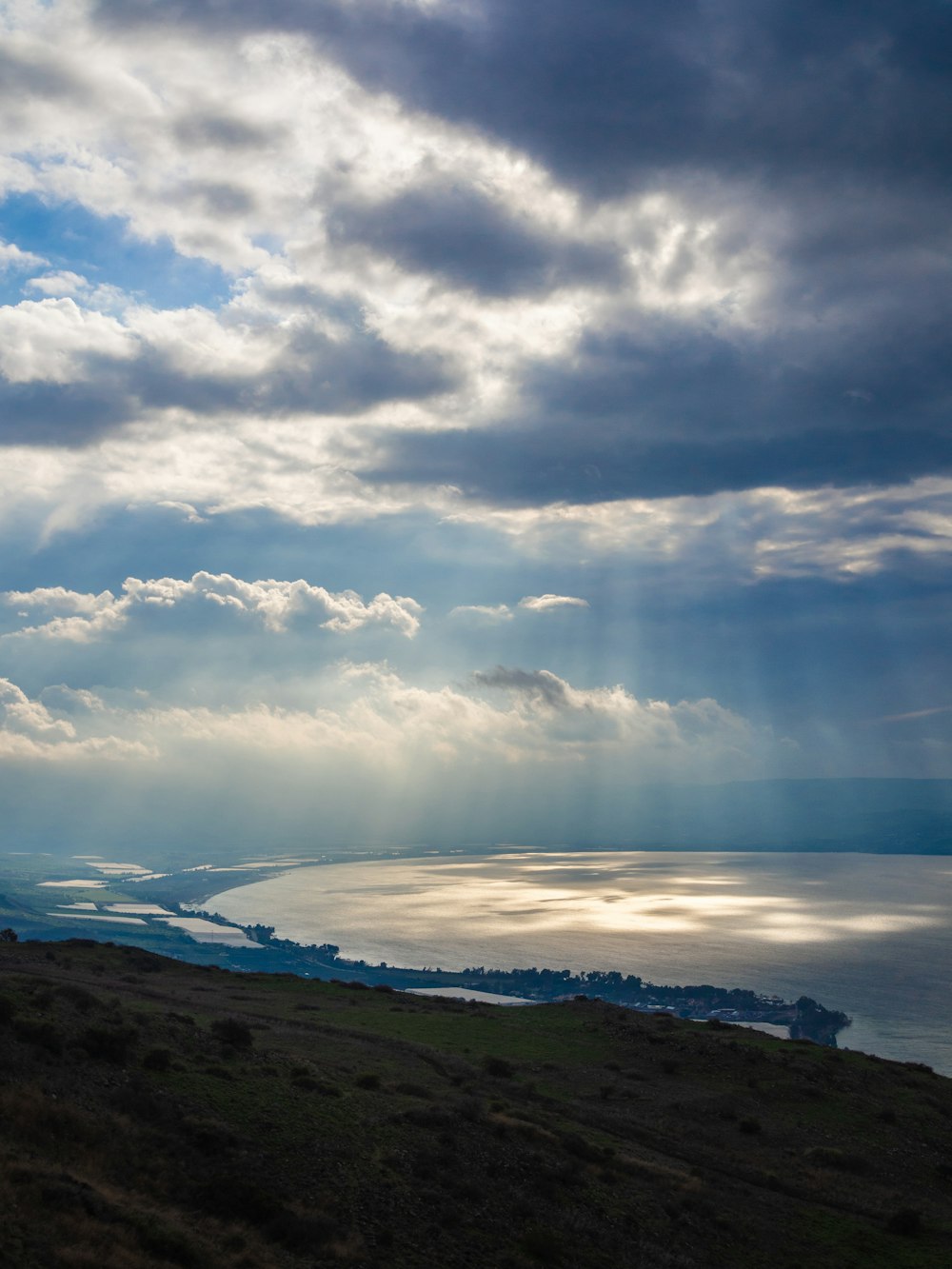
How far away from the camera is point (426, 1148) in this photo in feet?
92.2

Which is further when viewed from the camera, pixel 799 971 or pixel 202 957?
pixel 202 957

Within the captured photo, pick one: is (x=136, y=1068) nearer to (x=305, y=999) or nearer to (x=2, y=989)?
(x=2, y=989)

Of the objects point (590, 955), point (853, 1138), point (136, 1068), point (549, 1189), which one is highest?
point (136, 1068)

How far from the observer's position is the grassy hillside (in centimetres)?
2128

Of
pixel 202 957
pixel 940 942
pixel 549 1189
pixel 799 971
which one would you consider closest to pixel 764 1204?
pixel 549 1189

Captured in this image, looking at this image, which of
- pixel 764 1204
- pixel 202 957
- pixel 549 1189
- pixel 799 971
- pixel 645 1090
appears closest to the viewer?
pixel 549 1189

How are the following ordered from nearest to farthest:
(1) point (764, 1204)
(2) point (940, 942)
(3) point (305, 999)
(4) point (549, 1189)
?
(4) point (549, 1189) < (1) point (764, 1204) < (3) point (305, 999) < (2) point (940, 942)

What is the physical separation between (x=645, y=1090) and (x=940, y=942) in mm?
173990

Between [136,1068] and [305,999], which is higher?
[136,1068]

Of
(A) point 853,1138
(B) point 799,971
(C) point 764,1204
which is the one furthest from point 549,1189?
(B) point 799,971

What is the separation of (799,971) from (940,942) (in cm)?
4666

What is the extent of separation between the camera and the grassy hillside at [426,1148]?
69.8 feet

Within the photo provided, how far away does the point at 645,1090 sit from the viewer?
43562 mm

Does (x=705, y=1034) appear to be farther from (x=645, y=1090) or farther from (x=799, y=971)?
(x=799, y=971)
